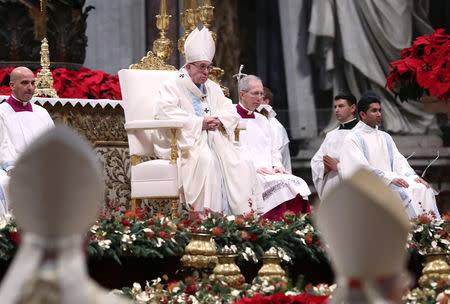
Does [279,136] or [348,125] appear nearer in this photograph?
[348,125]

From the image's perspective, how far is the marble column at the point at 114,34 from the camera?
12.4 meters

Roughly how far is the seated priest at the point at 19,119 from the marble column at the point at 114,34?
5044mm

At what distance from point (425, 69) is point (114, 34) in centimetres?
744

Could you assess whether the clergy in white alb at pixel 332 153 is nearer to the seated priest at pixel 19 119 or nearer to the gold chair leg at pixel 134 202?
the gold chair leg at pixel 134 202

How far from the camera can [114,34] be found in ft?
41.1

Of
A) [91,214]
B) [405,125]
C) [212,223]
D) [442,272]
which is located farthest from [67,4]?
[91,214]

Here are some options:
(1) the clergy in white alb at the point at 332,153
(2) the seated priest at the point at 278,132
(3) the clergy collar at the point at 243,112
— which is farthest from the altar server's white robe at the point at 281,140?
(1) the clergy in white alb at the point at 332,153

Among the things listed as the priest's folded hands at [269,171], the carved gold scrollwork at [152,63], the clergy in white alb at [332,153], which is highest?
the carved gold scrollwork at [152,63]

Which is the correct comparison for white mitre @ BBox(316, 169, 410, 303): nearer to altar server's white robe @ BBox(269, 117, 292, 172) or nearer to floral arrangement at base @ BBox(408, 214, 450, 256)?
floral arrangement at base @ BBox(408, 214, 450, 256)

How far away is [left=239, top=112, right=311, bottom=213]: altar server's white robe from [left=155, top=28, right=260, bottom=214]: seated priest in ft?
0.93

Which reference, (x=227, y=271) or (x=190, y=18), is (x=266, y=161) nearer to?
(x=190, y=18)

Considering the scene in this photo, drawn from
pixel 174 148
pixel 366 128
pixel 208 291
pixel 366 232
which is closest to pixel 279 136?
pixel 366 128

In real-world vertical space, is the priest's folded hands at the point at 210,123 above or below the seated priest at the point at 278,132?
above

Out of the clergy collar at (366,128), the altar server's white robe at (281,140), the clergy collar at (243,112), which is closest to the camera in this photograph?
the clergy collar at (366,128)
